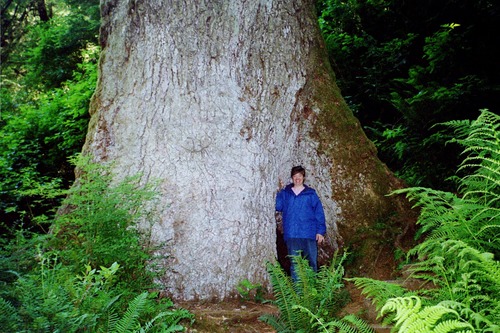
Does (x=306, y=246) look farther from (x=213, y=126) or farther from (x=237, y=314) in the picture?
(x=213, y=126)

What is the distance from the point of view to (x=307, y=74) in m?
6.79


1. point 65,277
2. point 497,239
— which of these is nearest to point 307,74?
point 497,239

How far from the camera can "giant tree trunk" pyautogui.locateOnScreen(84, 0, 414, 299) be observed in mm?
5504

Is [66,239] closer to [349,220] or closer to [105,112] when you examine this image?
[105,112]

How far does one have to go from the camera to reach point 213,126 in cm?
581

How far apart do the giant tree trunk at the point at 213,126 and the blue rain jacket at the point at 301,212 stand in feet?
0.91

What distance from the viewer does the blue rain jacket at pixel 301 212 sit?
6.19 metres

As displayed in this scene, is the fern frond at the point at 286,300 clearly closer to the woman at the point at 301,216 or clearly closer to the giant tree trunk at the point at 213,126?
the giant tree trunk at the point at 213,126

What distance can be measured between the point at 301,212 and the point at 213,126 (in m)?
1.57

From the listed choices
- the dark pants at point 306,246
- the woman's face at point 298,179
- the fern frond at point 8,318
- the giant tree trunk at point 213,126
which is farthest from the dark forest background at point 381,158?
the woman's face at point 298,179

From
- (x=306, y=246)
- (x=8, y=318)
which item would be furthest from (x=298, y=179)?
(x=8, y=318)

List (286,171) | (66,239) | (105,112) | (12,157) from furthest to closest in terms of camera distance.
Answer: (12,157) < (286,171) < (105,112) < (66,239)

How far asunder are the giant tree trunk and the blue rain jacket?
0.28 m

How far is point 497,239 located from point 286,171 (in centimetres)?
312
